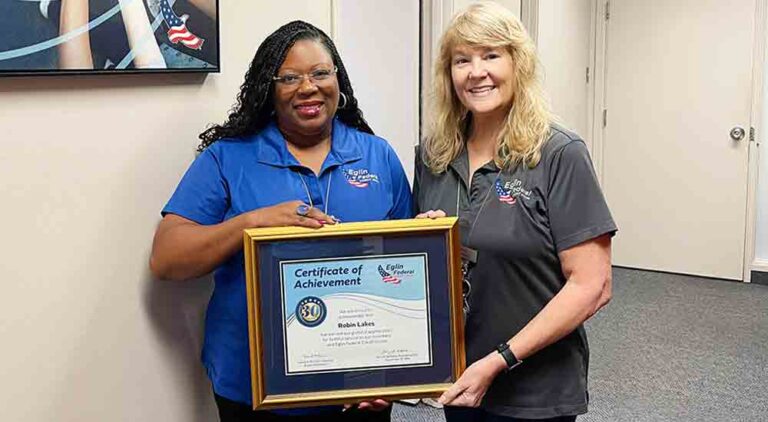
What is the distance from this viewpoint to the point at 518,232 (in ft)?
4.93

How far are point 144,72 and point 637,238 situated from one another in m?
4.56

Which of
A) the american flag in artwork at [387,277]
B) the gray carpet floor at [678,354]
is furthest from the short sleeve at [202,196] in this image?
the gray carpet floor at [678,354]

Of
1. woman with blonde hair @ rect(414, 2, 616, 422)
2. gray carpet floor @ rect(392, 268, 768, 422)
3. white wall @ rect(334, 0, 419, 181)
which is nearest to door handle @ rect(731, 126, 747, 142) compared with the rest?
gray carpet floor @ rect(392, 268, 768, 422)

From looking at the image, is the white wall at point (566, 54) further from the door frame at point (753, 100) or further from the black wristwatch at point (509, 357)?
the black wristwatch at point (509, 357)

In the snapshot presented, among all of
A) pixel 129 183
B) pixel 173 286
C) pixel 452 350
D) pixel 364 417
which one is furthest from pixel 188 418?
pixel 452 350

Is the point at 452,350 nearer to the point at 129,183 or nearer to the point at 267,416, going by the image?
the point at 267,416

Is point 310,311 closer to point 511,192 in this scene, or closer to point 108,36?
point 511,192

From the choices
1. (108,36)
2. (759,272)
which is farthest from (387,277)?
(759,272)

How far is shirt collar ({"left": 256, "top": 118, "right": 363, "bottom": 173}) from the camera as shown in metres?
1.61

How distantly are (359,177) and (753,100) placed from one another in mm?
4166

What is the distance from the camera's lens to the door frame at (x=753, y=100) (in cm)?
498

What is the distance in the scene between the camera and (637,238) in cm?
558

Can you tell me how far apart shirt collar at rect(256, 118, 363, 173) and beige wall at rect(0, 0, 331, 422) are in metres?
0.25

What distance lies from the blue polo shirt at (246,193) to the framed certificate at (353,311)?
0.17m
